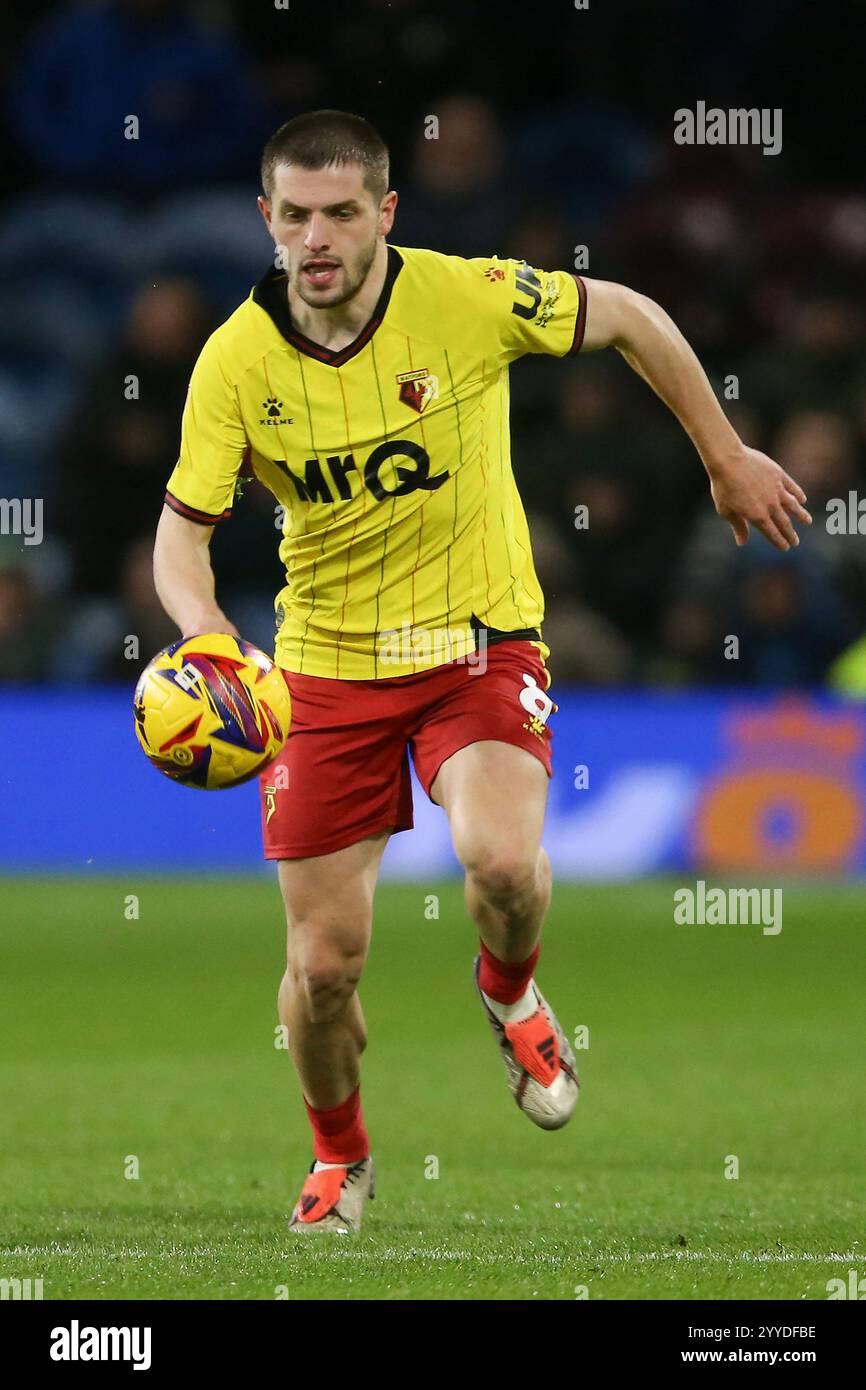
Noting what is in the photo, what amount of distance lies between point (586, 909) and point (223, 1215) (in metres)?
6.66

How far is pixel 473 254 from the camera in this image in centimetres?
1545

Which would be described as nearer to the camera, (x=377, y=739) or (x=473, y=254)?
(x=377, y=739)

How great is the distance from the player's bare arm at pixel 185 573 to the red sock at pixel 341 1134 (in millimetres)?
1278

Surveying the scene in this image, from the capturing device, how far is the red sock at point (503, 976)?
5395 mm

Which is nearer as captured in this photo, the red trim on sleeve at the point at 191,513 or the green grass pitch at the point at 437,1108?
the green grass pitch at the point at 437,1108

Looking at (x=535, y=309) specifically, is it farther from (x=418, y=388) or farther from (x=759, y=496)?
(x=759, y=496)

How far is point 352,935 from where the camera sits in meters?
5.07

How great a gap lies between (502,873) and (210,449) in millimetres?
1216

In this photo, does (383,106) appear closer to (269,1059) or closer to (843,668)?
(843,668)

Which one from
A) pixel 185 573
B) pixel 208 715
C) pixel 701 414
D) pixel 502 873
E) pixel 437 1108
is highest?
pixel 701 414

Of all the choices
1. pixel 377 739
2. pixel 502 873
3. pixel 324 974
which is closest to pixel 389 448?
pixel 377 739

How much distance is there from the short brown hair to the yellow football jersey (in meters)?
0.30

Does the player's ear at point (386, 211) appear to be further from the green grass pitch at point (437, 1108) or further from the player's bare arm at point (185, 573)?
the green grass pitch at point (437, 1108)

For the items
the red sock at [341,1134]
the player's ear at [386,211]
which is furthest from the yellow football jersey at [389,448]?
the red sock at [341,1134]
